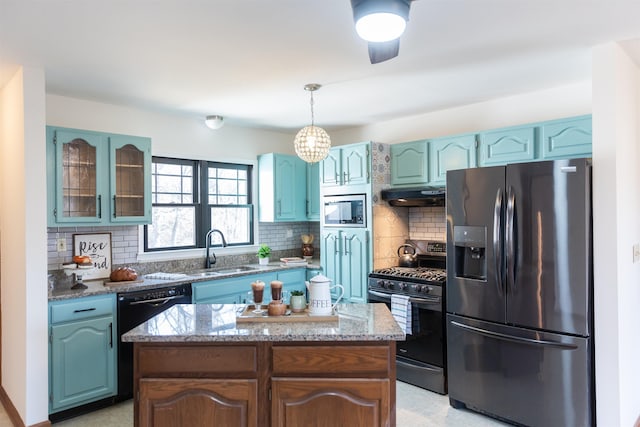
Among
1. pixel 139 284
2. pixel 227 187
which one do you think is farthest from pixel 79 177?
pixel 227 187

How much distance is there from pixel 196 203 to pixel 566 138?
11.5 ft

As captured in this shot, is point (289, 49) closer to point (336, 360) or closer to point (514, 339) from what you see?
point (336, 360)

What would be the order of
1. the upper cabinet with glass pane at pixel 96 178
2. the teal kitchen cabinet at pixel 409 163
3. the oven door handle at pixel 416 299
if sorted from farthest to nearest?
the teal kitchen cabinet at pixel 409 163 < the oven door handle at pixel 416 299 < the upper cabinet with glass pane at pixel 96 178

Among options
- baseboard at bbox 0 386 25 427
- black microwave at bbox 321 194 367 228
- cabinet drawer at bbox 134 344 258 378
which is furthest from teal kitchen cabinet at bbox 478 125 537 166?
baseboard at bbox 0 386 25 427

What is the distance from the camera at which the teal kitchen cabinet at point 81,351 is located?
3088mm

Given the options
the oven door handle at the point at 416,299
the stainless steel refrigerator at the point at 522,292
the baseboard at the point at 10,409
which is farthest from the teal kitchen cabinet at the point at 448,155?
the baseboard at the point at 10,409

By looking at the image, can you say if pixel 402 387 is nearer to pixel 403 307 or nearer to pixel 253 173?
pixel 403 307

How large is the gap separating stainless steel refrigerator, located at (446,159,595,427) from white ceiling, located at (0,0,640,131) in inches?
29.8

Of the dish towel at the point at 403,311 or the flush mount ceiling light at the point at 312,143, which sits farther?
the dish towel at the point at 403,311

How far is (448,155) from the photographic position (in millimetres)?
3893

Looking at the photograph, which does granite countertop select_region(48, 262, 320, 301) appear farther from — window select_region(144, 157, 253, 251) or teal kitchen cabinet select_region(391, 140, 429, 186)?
teal kitchen cabinet select_region(391, 140, 429, 186)

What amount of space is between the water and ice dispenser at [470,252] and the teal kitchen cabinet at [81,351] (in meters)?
2.71

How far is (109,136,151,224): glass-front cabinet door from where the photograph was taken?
12.1ft

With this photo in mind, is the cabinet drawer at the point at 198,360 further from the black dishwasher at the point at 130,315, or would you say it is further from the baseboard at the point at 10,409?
the baseboard at the point at 10,409
